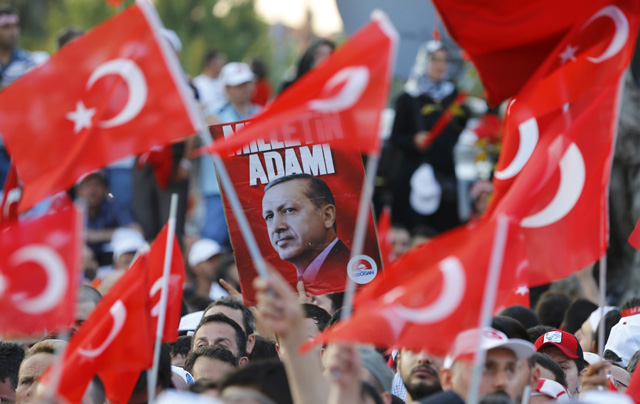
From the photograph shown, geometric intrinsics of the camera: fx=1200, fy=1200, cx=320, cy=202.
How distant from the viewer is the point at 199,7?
46.4 m

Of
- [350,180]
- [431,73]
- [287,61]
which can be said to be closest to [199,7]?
[287,61]

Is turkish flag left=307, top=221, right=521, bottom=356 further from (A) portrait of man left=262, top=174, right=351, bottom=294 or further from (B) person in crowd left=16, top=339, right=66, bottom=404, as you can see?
(B) person in crowd left=16, top=339, right=66, bottom=404

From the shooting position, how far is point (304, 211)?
22.8 feet

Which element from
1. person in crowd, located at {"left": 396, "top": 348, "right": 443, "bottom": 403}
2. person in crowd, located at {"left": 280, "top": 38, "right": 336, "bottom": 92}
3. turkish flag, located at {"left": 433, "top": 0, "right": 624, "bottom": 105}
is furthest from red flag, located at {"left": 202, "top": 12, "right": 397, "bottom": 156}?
person in crowd, located at {"left": 280, "top": 38, "right": 336, "bottom": 92}

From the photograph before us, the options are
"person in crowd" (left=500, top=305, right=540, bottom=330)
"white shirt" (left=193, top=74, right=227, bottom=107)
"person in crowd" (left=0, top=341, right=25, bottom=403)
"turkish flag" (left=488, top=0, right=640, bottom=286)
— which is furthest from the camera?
"white shirt" (left=193, top=74, right=227, bottom=107)

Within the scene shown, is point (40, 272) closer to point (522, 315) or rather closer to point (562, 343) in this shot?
point (562, 343)

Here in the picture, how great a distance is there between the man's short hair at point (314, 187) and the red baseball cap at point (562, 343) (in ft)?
5.01

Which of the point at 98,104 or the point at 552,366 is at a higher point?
the point at 98,104

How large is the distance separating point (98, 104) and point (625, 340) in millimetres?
3749

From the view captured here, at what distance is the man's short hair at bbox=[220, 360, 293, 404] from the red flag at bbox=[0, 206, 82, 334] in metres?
0.83

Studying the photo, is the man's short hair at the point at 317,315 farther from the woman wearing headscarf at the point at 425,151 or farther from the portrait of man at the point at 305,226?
the woman wearing headscarf at the point at 425,151

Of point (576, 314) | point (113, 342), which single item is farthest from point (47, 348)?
point (576, 314)

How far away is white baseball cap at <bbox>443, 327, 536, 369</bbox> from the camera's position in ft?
16.6

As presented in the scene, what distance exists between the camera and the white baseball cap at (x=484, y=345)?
5055 mm
